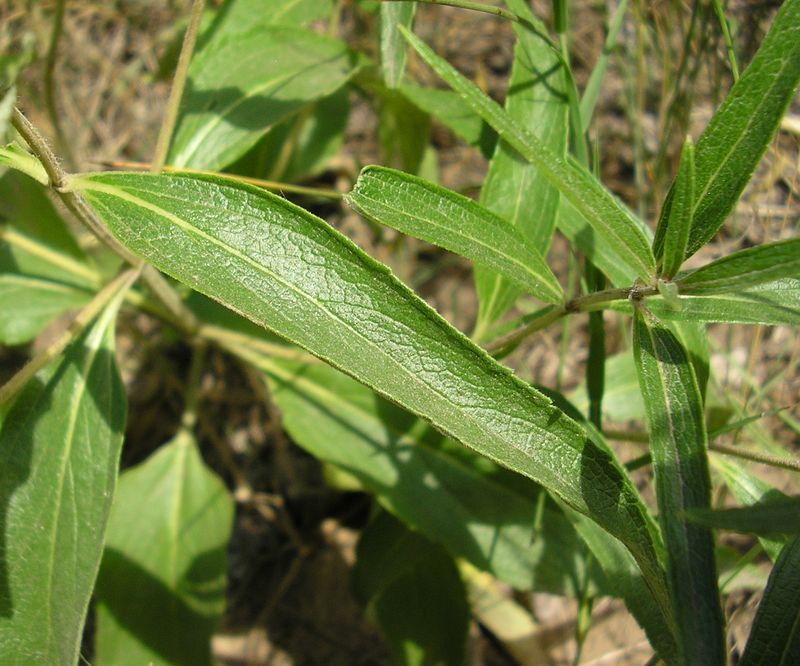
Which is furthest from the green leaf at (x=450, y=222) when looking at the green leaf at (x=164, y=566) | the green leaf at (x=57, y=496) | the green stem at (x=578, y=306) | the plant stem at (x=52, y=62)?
the plant stem at (x=52, y=62)

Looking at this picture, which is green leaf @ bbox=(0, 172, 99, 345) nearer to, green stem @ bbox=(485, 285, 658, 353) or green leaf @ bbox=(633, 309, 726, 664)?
green stem @ bbox=(485, 285, 658, 353)

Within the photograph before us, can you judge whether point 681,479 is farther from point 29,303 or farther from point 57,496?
point 29,303

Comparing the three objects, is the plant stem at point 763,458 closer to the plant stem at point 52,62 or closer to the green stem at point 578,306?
the green stem at point 578,306

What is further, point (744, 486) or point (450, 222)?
point (744, 486)

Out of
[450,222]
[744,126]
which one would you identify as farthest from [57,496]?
[744,126]

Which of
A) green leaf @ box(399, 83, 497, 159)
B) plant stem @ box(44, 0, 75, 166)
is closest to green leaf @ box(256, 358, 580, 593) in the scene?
green leaf @ box(399, 83, 497, 159)

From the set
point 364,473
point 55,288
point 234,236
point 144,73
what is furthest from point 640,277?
point 144,73
